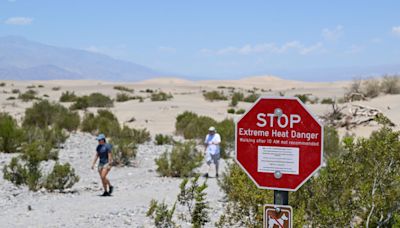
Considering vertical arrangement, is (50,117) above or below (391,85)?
below

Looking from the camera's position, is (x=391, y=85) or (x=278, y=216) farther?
(x=391, y=85)

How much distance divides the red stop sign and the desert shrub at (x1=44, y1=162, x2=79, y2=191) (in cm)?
1013

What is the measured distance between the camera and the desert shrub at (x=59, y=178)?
13719 mm

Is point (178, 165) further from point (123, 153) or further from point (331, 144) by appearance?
point (331, 144)

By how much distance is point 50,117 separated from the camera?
29156 mm

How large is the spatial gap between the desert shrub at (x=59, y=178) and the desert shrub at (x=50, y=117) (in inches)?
511

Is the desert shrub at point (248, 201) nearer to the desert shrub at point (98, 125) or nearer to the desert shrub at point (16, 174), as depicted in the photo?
the desert shrub at point (16, 174)

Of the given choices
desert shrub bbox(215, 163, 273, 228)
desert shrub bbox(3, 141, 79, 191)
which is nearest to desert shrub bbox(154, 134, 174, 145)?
desert shrub bbox(3, 141, 79, 191)

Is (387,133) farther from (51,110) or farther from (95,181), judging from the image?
(51,110)

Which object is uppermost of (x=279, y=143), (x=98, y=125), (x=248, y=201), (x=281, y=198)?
(x=279, y=143)

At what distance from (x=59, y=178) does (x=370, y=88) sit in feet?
113

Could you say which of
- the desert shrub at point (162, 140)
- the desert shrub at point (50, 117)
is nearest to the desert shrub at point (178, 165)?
the desert shrub at point (162, 140)

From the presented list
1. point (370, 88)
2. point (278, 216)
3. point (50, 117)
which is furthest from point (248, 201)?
point (370, 88)

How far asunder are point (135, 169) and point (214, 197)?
18.5 feet
